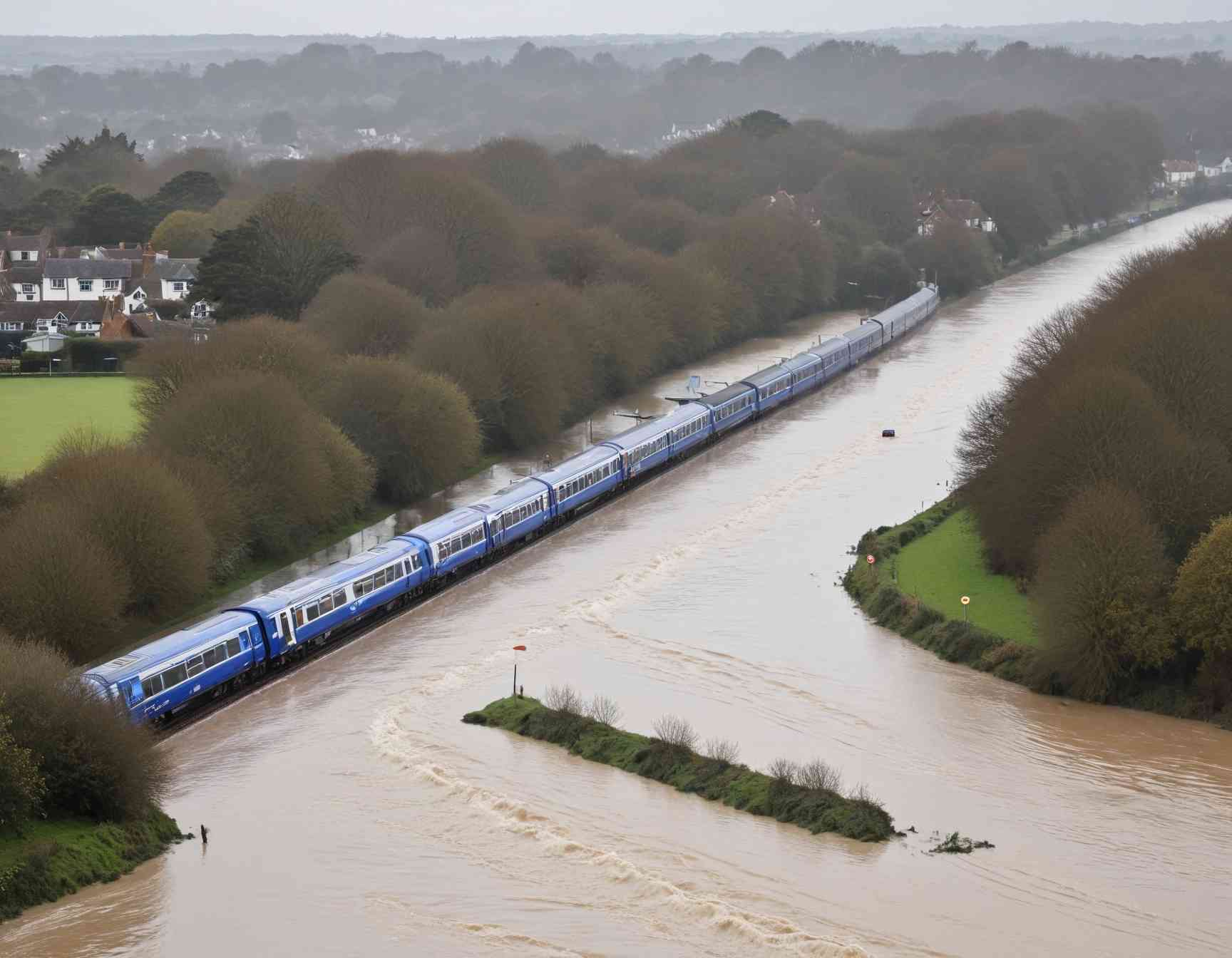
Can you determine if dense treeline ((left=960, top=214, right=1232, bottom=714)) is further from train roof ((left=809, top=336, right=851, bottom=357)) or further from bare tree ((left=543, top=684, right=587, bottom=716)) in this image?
train roof ((left=809, top=336, right=851, bottom=357))

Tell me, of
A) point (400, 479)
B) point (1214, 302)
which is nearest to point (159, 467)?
point (400, 479)

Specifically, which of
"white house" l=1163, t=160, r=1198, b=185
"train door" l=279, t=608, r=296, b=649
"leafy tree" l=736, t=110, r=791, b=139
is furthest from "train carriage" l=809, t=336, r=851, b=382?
"white house" l=1163, t=160, r=1198, b=185

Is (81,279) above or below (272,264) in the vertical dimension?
below

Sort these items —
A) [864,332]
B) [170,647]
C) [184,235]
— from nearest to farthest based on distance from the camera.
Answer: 1. [170,647]
2. [864,332]
3. [184,235]

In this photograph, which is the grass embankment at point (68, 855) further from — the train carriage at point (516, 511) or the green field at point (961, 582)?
the green field at point (961, 582)

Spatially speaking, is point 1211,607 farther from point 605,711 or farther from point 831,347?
point 831,347

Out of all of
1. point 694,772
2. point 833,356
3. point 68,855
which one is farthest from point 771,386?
point 68,855
